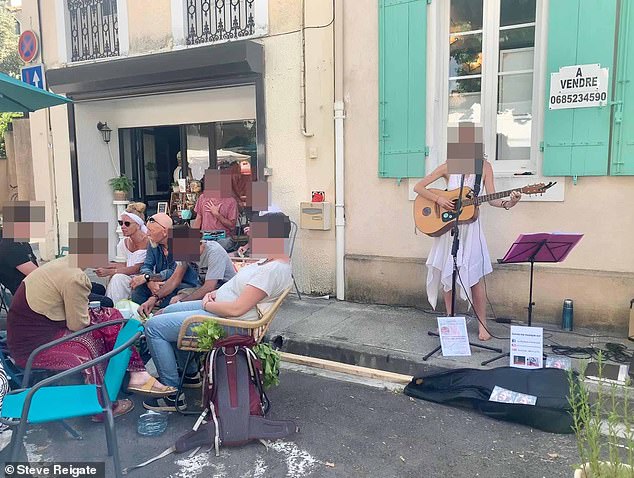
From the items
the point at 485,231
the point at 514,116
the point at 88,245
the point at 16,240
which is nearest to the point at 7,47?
the point at 16,240

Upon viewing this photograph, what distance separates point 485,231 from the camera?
5.53 meters

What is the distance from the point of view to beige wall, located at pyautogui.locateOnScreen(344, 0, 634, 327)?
196 inches

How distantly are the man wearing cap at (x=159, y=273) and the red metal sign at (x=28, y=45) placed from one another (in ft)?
18.0

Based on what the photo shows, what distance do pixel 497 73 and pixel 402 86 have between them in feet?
3.16

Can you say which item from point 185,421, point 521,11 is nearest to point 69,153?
point 185,421

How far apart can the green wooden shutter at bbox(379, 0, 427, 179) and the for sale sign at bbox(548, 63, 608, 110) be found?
1283 mm

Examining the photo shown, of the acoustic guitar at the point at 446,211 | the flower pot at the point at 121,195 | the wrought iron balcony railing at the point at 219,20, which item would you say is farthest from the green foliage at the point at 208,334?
→ the flower pot at the point at 121,195

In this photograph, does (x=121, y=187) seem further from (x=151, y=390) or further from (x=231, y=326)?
(x=231, y=326)

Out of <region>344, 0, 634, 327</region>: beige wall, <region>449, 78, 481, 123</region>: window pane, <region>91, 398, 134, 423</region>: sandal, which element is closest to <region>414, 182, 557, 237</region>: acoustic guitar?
<region>344, 0, 634, 327</region>: beige wall

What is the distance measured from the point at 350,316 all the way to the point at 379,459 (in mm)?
2629

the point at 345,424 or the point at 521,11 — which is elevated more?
the point at 521,11

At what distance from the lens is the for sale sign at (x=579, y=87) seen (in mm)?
4824

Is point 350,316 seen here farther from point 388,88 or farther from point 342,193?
point 388,88

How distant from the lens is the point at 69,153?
28.1 ft
